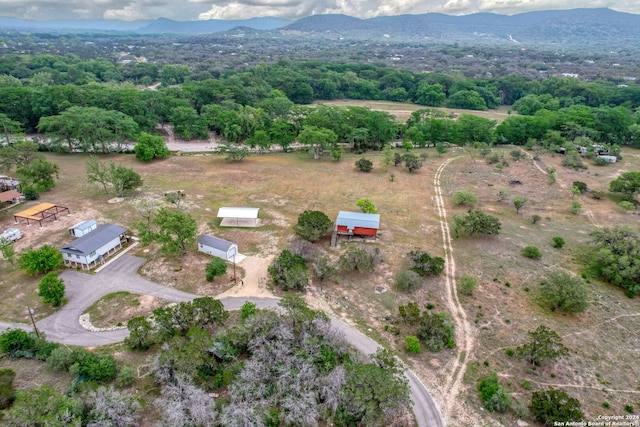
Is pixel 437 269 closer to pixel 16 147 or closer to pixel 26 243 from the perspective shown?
pixel 26 243

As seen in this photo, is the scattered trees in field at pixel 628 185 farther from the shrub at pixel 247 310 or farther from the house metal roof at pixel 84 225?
the house metal roof at pixel 84 225

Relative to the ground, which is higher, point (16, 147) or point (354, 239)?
point (16, 147)

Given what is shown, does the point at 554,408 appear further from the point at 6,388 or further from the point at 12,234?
the point at 12,234

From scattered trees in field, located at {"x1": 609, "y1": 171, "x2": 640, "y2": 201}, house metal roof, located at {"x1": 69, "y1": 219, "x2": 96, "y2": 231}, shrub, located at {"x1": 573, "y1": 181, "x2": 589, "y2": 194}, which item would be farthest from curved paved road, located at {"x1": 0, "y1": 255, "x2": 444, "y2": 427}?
scattered trees in field, located at {"x1": 609, "y1": 171, "x2": 640, "y2": 201}

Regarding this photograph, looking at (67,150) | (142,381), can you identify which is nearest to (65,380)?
(142,381)

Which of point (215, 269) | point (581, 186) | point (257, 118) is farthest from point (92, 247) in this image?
point (581, 186)

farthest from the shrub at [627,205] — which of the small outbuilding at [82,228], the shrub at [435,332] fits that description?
the small outbuilding at [82,228]

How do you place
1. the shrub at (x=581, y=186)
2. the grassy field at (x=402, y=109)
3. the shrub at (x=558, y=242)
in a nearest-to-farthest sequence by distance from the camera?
the shrub at (x=558, y=242)
the shrub at (x=581, y=186)
the grassy field at (x=402, y=109)
